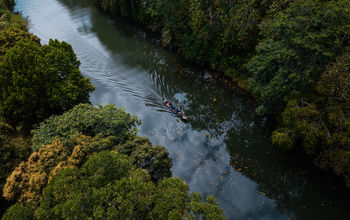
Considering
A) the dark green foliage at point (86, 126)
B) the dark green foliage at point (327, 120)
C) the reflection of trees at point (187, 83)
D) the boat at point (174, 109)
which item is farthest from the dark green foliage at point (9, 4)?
the dark green foliage at point (327, 120)

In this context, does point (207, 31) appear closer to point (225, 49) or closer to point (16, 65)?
point (225, 49)

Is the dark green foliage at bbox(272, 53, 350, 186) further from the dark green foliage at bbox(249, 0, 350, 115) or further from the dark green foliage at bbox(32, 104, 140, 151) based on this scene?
the dark green foliage at bbox(32, 104, 140, 151)

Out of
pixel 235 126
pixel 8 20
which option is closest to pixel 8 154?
pixel 235 126

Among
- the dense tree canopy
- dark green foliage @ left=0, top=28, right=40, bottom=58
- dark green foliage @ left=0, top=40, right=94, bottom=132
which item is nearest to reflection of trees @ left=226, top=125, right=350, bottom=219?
the dense tree canopy

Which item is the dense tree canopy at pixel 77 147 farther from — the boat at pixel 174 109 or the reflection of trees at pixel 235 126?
the boat at pixel 174 109

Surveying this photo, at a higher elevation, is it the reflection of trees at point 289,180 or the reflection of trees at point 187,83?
the reflection of trees at point 187,83

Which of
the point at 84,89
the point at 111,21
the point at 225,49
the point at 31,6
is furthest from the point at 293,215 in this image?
the point at 31,6
